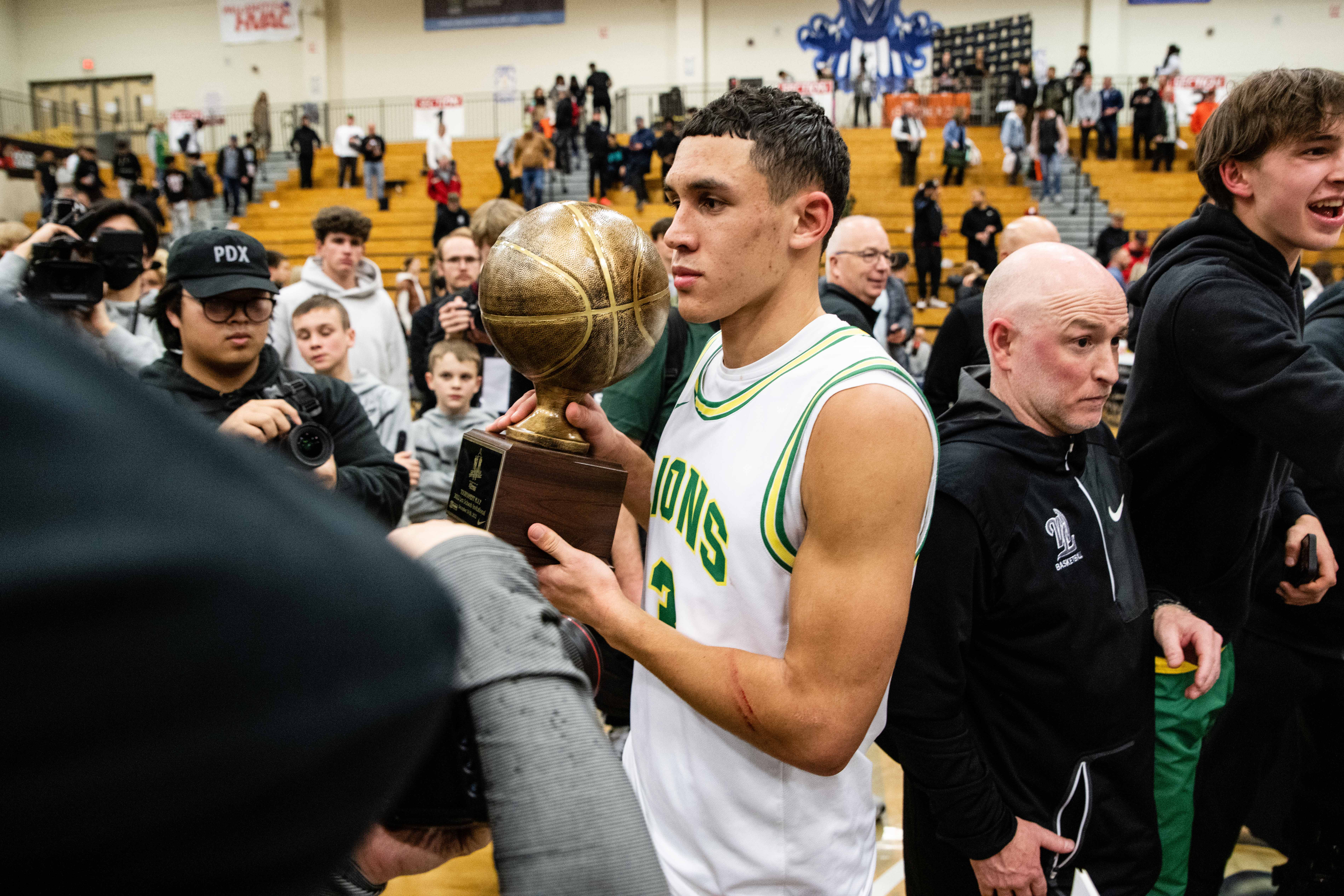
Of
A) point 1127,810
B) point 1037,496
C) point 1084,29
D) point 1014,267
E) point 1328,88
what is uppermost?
point 1084,29

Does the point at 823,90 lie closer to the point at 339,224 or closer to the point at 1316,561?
the point at 339,224

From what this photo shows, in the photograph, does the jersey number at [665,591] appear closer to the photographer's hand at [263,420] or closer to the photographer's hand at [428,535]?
the photographer's hand at [428,535]

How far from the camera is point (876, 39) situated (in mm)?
22109

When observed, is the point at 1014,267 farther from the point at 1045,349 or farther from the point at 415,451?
the point at 415,451

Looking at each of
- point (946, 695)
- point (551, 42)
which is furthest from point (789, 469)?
point (551, 42)

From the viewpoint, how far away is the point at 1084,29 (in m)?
21.9

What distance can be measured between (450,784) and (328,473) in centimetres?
179

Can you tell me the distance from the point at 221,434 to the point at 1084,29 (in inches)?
1002

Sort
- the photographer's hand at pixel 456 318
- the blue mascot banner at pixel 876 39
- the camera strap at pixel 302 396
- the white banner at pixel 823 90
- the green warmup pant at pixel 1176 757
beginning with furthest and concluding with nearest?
the blue mascot banner at pixel 876 39 < the white banner at pixel 823 90 < the photographer's hand at pixel 456 318 < the camera strap at pixel 302 396 < the green warmup pant at pixel 1176 757

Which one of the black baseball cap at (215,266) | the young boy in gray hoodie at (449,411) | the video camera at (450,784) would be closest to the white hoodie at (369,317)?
the young boy in gray hoodie at (449,411)

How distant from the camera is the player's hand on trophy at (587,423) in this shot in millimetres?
1569

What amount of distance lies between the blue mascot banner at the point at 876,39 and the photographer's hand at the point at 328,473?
22080 millimetres

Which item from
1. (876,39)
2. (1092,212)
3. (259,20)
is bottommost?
(1092,212)

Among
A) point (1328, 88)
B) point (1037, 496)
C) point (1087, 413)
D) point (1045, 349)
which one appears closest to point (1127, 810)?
point (1037, 496)
